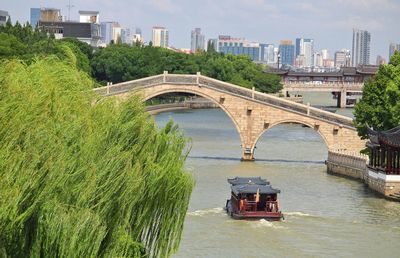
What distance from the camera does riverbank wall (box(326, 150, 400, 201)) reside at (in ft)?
145

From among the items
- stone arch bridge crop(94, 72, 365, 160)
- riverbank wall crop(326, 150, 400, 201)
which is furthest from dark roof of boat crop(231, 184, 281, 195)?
stone arch bridge crop(94, 72, 365, 160)

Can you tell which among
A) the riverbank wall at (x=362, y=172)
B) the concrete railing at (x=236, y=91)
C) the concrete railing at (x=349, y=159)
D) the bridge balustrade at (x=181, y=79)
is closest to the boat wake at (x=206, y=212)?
the riverbank wall at (x=362, y=172)

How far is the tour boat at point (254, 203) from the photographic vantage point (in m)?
38.0

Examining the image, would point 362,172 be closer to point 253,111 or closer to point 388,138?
point 388,138

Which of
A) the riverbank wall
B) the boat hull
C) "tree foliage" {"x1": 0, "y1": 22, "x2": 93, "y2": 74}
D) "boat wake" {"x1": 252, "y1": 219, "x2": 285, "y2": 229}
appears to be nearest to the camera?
"boat wake" {"x1": 252, "y1": 219, "x2": 285, "y2": 229}

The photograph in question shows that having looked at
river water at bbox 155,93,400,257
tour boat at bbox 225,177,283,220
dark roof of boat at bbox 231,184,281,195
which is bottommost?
river water at bbox 155,93,400,257

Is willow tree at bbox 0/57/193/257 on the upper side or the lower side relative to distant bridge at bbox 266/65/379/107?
upper

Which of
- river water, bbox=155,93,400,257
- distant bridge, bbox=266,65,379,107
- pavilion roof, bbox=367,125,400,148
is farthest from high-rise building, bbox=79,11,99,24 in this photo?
pavilion roof, bbox=367,125,400,148

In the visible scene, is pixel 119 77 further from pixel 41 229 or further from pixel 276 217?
pixel 41 229

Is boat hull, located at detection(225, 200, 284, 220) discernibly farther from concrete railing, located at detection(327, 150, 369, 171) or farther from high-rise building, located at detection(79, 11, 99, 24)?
high-rise building, located at detection(79, 11, 99, 24)

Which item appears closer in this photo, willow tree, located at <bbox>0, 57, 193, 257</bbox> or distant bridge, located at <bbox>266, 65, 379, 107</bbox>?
willow tree, located at <bbox>0, 57, 193, 257</bbox>

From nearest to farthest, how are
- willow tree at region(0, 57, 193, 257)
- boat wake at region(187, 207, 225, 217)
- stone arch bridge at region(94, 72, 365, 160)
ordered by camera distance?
willow tree at region(0, 57, 193, 257) → boat wake at region(187, 207, 225, 217) → stone arch bridge at region(94, 72, 365, 160)

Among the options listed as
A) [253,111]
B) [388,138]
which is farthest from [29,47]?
[388,138]

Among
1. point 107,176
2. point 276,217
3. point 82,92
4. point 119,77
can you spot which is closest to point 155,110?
point 119,77
